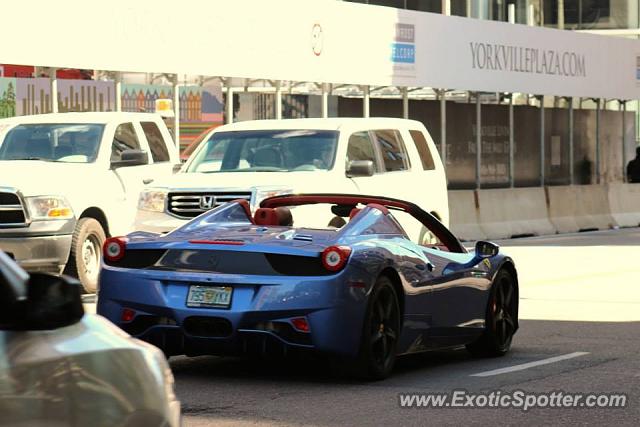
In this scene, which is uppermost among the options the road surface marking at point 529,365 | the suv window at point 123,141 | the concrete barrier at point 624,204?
the suv window at point 123,141

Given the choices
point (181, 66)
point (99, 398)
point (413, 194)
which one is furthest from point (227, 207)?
point (181, 66)

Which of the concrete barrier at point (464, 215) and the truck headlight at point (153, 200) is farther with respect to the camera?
the concrete barrier at point (464, 215)

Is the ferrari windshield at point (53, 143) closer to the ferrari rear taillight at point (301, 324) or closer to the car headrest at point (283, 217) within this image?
the car headrest at point (283, 217)

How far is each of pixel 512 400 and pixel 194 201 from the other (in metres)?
7.50

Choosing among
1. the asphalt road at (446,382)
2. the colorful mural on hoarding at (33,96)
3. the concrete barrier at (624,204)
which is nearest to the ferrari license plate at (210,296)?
the asphalt road at (446,382)

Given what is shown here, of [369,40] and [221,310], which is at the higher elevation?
[369,40]

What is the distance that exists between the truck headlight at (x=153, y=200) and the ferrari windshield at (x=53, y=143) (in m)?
1.43

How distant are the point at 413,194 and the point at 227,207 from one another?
8.13 metres

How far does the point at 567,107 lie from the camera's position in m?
41.0

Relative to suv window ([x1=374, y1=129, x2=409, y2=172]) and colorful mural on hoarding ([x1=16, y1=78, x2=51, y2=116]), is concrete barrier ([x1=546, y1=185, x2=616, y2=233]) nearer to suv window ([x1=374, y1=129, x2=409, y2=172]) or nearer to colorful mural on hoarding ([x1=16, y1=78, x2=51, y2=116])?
colorful mural on hoarding ([x1=16, y1=78, x2=51, y2=116])

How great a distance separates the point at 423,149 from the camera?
19.9m

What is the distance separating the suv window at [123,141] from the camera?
18.5 metres

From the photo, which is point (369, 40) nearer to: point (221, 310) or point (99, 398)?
point (221, 310)

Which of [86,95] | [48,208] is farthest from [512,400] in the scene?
[86,95]
